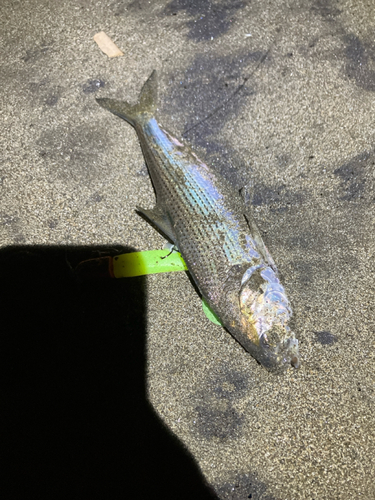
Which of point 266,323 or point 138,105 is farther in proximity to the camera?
point 138,105

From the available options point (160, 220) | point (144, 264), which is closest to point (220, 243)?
point (160, 220)

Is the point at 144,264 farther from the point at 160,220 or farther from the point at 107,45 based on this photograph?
the point at 107,45

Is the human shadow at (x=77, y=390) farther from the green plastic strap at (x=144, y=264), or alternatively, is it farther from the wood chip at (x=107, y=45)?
the wood chip at (x=107, y=45)

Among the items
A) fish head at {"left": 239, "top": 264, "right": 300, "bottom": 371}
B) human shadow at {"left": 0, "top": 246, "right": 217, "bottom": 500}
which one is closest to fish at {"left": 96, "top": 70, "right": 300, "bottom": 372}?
fish head at {"left": 239, "top": 264, "right": 300, "bottom": 371}

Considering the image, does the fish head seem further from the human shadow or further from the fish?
the human shadow

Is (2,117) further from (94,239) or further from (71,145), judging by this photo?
(94,239)

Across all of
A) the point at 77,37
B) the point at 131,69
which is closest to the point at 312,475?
the point at 131,69
